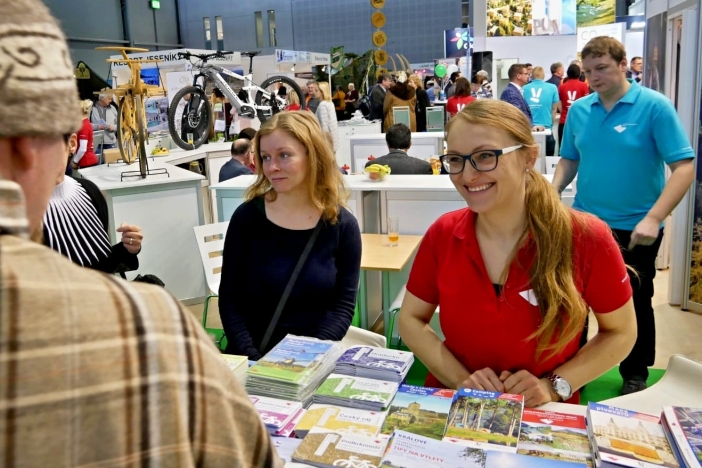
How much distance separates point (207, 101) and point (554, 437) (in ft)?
23.3

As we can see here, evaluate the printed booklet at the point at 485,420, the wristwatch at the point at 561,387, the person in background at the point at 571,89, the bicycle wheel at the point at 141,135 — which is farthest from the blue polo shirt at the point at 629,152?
the person in background at the point at 571,89

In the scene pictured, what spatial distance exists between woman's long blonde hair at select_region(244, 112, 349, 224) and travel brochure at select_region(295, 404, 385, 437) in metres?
0.99

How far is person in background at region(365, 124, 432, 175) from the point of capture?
4.70 m

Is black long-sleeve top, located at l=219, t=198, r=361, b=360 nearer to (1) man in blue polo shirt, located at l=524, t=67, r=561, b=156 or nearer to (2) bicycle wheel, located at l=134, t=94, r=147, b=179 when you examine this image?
(2) bicycle wheel, located at l=134, t=94, r=147, b=179

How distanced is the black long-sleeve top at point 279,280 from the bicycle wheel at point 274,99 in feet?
21.8

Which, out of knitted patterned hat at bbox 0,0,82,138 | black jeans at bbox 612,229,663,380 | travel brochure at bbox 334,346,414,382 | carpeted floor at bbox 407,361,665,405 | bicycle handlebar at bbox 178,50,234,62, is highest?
bicycle handlebar at bbox 178,50,234,62

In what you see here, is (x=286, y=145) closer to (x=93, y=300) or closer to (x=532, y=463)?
(x=532, y=463)

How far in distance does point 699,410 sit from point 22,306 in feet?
4.47

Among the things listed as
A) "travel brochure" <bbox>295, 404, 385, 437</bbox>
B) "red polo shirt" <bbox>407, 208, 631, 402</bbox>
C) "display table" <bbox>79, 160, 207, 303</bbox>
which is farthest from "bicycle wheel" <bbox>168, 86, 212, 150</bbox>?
"travel brochure" <bbox>295, 404, 385, 437</bbox>

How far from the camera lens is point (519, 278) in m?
1.62

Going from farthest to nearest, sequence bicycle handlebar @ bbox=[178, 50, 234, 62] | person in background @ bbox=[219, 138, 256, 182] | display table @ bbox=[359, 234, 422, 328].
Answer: bicycle handlebar @ bbox=[178, 50, 234, 62] < person in background @ bbox=[219, 138, 256, 182] < display table @ bbox=[359, 234, 422, 328]

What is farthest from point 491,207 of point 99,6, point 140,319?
point 99,6

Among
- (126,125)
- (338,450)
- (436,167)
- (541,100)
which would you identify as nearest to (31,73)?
(338,450)

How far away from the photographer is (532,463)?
1.15 m
